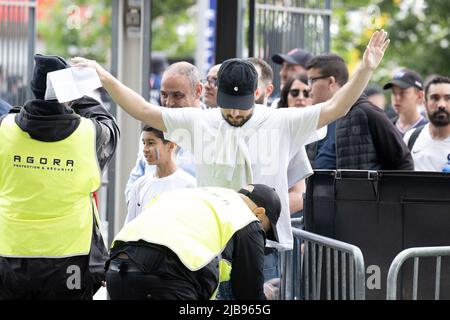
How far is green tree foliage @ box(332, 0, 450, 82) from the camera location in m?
25.1

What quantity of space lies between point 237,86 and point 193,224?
4.13 ft

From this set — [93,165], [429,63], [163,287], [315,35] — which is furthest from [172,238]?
[429,63]

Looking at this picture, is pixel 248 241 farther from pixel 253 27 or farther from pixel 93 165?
pixel 253 27

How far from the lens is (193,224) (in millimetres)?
4723

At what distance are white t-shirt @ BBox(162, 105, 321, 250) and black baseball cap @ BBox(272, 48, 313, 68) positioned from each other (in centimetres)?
325

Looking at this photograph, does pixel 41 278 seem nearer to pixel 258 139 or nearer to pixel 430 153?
pixel 258 139

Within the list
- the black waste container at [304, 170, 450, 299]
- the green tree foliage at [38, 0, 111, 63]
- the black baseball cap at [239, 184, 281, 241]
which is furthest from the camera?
the green tree foliage at [38, 0, 111, 63]

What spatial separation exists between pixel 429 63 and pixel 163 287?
70.3ft

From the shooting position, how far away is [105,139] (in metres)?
5.58

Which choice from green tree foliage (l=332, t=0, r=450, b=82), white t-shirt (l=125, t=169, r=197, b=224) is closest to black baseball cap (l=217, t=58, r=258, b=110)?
white t-shirt (l=125, t=169, r=197, b=224)

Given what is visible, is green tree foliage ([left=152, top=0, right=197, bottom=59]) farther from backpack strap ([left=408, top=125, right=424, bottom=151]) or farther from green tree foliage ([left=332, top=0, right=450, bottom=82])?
backpack strap ([left=408, top=125, right=424, bottom=151])

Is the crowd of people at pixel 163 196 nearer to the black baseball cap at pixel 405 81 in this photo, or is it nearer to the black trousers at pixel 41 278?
the black trousers at pixel 41 278

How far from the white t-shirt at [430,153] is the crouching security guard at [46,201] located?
3.84m

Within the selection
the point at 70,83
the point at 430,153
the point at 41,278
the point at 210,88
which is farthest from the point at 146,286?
the point at 430,153
